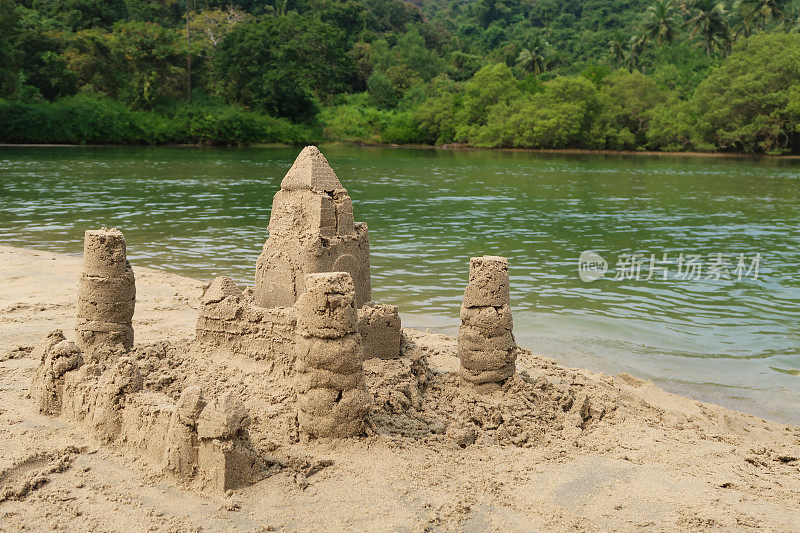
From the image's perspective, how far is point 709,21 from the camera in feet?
223

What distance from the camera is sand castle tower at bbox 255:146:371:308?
6.27 m

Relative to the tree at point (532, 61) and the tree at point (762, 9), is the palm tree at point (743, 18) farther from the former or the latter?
the tree at point (532, 61)

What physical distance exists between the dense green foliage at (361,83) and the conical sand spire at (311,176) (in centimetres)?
5012

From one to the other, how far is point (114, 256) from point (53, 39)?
193 ft

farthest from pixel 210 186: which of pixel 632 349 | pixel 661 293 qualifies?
pixel 632 349

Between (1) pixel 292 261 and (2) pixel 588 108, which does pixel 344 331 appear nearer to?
(1) pixel 292 261

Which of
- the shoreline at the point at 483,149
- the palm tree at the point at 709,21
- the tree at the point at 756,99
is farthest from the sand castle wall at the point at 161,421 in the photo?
the palm tree at the point at 709,21

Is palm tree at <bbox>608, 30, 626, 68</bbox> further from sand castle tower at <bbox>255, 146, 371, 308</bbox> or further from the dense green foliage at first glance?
sand castle tower at <bbox>255, 146, 371, 308</bbox>

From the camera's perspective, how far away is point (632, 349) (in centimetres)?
940

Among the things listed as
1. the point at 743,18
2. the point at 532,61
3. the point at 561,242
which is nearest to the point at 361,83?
the point at 532,61

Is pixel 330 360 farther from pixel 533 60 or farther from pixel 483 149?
pixel 533 60

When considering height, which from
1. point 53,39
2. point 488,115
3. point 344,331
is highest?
point 53,39

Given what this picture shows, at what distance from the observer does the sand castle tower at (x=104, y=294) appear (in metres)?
6.45

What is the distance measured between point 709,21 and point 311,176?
2846 inches
